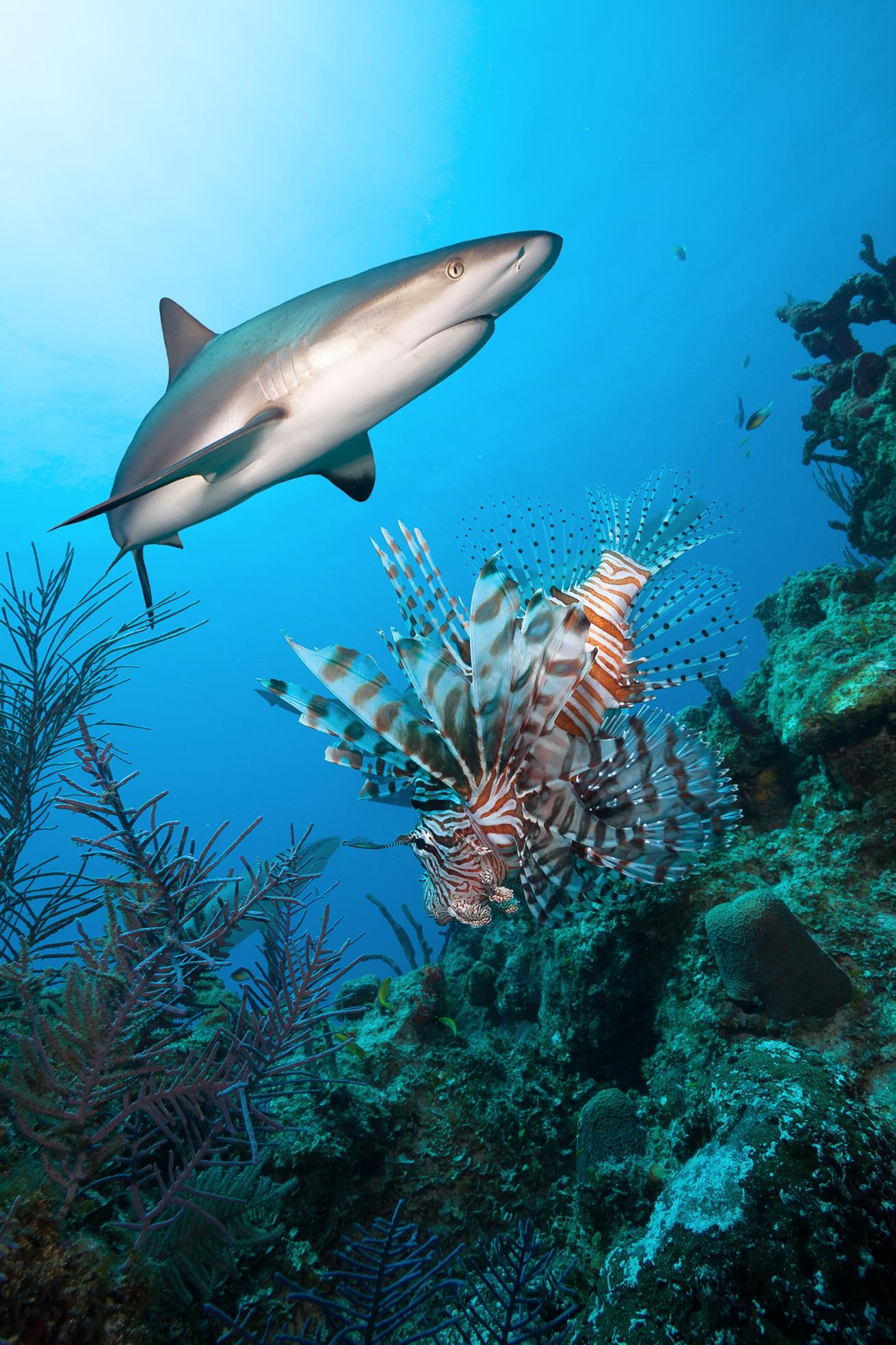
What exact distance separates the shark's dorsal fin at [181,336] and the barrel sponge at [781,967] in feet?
12.6

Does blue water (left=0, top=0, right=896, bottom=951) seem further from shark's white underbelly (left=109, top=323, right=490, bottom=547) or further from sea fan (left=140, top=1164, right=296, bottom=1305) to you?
sea fan (left=140, top=1164, right=296, bottom=1305)

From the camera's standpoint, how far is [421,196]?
3606cm

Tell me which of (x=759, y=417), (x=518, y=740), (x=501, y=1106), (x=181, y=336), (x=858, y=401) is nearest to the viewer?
(x=518, y=740)

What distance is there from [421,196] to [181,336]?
4385cm

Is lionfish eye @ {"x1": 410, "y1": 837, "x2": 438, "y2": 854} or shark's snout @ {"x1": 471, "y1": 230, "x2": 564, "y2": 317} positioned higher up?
shark's snout @ {"x1": 471, "y1": 230, "x2": 564, "y2": 317}

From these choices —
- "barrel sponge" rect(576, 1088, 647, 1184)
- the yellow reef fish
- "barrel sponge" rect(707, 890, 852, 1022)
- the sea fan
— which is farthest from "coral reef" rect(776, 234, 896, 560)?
the sea fan

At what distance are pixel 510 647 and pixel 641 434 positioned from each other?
67.4 m

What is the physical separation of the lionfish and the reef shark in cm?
59

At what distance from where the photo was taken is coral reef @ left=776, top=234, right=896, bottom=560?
7.08m

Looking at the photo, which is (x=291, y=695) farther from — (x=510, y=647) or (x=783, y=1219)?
(x=783, y=1219)

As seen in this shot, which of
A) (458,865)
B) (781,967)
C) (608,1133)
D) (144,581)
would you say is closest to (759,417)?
(781,967)

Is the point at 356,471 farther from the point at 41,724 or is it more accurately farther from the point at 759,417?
the point at 759,417

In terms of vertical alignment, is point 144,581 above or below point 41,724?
above

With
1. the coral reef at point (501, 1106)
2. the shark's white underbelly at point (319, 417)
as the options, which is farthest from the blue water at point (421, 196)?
the coral reef at point (501, 1106)
